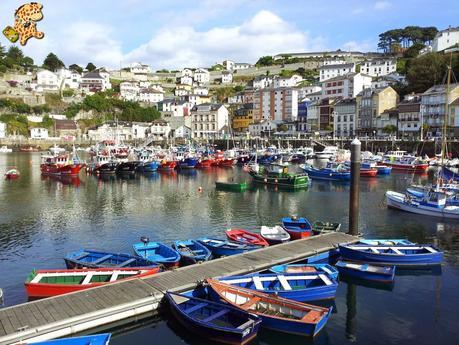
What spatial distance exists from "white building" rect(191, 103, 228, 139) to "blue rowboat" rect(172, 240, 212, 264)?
8820cm

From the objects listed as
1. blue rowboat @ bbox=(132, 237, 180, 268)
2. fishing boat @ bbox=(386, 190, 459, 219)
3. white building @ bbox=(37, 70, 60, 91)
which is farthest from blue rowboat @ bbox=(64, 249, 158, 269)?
white building @ bbox=(37, 70, 60, 91)

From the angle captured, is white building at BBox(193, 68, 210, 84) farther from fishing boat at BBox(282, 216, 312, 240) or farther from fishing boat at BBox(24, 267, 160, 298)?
fishing boat at BBox(24, 267, 160, 298)

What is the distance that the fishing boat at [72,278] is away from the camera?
1508 centimetres

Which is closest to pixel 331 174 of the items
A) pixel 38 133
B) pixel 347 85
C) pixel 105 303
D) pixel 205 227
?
pixel 205 227

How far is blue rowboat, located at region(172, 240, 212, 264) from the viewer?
18.2 meters

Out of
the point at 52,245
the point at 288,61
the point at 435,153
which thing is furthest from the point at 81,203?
the point at 288,61

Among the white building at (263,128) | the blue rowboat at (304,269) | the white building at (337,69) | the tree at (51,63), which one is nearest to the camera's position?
the blue rowboat at (304,269)

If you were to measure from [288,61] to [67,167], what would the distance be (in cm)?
→ 10617

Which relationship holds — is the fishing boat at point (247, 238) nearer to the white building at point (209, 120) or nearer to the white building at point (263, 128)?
the white building at point (263, 128)

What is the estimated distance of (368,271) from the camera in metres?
17.2

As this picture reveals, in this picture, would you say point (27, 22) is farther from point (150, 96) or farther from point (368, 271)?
point (150, 96)

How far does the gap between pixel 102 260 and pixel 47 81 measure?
398 feet

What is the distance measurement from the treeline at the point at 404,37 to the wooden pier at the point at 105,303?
12696 cm

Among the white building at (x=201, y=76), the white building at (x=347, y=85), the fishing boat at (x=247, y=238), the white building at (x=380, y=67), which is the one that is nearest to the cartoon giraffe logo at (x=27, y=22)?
the fishing boat at (x=247, y=238)
